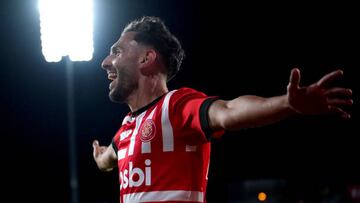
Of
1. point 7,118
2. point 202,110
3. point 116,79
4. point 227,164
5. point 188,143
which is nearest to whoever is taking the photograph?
point 202,110

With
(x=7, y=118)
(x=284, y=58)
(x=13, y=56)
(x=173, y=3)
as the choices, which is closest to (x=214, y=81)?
(x=284, y=58)

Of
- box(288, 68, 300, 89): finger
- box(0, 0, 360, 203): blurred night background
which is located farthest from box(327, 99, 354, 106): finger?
box(0, 0, 360, 203): blurred night background

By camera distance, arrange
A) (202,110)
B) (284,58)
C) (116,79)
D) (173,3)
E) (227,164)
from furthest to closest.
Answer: (227,164) < (284,58) < (173,3) < (116,79) < (202,110)

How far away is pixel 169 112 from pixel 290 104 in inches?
30.7

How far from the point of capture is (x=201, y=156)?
2717mm

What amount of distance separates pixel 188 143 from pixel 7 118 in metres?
14.4

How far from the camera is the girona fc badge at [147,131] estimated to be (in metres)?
2.71

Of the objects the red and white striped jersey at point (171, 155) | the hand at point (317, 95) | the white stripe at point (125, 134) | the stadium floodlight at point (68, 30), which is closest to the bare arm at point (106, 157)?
the white stripe at point (125, 134)

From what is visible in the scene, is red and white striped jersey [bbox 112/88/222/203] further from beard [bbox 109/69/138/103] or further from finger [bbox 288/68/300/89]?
finger [bbox 288/68/300/89]

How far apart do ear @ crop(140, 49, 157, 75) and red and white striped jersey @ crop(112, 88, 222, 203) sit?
326 millimetres

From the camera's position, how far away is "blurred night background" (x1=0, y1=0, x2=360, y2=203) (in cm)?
1203

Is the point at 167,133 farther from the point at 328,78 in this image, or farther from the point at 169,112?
the point at 328,78

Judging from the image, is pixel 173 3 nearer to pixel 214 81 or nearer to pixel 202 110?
pixel 214 81

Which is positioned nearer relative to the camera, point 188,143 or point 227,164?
point 188,143
